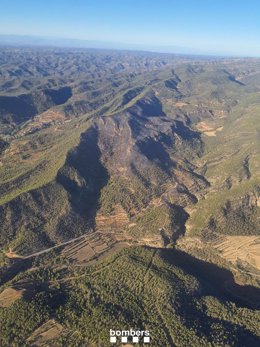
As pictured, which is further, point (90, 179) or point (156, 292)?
point (90, 179)

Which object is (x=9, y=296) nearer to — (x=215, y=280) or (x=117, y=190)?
(x=215, y=280)

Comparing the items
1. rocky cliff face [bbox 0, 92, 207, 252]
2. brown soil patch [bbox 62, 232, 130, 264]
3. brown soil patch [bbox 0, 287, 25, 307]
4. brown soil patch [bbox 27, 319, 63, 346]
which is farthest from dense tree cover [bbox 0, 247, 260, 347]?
rocky cliff face [bbox 0, 92, 207, 252]

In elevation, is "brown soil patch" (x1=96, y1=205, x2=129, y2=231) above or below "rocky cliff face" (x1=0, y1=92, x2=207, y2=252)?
below

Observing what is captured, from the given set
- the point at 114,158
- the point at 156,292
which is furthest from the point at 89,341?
the point at 114,158

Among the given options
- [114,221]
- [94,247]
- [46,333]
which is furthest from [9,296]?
[114,221]

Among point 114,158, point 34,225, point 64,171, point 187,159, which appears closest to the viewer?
point 34,225

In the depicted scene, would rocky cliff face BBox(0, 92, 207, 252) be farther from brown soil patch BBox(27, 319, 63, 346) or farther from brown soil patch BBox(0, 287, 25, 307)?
brown soil patch BBox(27, 319, 63, 346)

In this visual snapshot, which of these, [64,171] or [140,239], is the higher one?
[64,171]

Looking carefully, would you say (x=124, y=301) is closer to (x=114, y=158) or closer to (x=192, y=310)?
(x=192, y=310)
